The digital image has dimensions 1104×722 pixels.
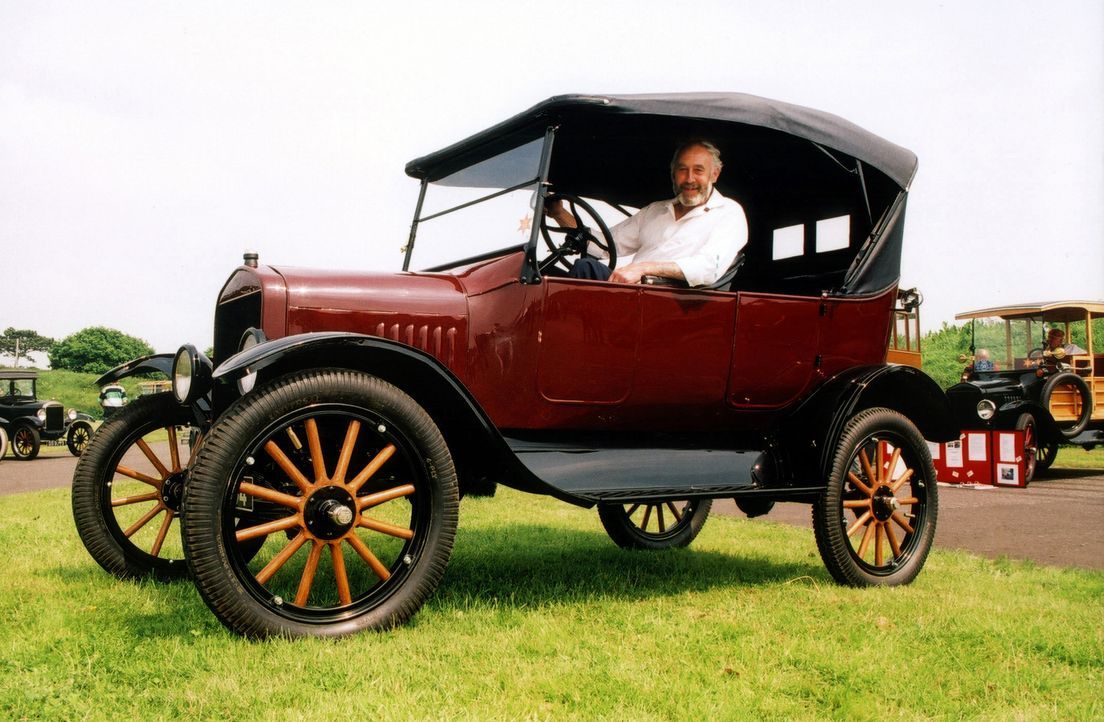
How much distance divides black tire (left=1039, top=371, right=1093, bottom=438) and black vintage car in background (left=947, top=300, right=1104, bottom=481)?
0.01 meters

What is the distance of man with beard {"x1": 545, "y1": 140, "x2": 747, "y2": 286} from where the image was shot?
13.1 feet

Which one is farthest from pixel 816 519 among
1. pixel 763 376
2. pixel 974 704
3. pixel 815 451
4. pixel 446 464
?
pixel 446 464

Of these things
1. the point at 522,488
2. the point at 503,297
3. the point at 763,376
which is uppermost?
the point at 503,297

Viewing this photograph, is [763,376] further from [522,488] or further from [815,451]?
[522,488]

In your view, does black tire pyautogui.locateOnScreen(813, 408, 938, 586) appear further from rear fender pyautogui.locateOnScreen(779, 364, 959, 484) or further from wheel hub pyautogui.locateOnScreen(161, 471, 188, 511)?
wheel hub pyautogui.locateOnScreen(161, 471, 188, 511)

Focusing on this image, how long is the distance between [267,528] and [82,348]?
94233 millimetres

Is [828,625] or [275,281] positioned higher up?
[275,281]

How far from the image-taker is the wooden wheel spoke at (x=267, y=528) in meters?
2.85

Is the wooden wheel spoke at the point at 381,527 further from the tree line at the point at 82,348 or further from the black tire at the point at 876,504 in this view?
the tree line at the point at 82,348

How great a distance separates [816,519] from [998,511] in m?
4.32

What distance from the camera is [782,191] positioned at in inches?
206

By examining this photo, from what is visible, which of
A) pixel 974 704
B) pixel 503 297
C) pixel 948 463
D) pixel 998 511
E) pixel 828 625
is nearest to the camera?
pixel 974 704

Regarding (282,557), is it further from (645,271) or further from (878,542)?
(878,542)

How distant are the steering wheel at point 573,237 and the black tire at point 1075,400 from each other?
966 centimetres
